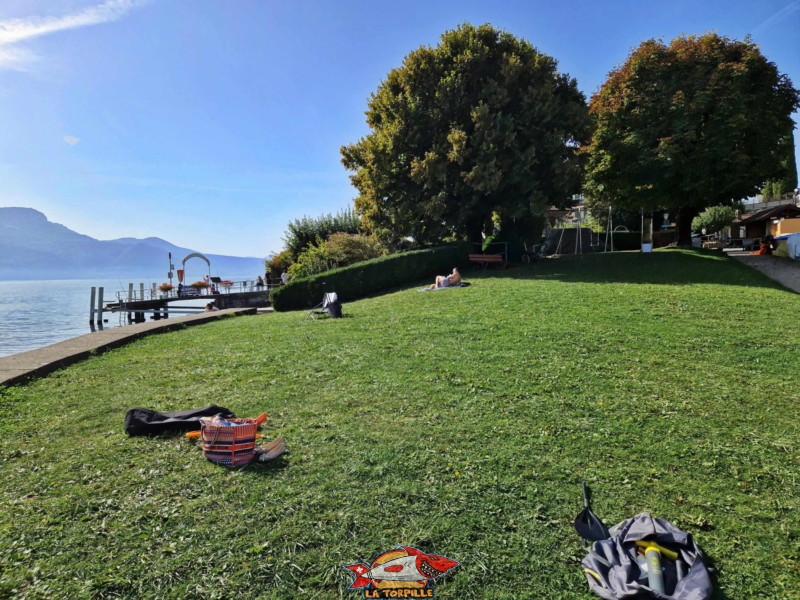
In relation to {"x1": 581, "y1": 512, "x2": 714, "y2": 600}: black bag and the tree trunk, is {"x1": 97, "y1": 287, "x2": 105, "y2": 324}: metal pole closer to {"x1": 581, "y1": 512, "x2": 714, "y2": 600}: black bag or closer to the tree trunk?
{"x1": 581, "y1": 512, "x2": 714, "y2": 600}: black bag

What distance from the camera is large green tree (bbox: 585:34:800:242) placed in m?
16.6

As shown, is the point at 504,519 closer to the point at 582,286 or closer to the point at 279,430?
the point at 279,430

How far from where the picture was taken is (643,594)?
8.07ft

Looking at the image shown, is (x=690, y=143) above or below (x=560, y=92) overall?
below

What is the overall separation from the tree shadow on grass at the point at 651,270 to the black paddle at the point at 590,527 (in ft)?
37.2

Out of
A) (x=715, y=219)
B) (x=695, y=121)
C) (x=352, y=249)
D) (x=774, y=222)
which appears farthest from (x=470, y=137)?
(x=715, y=219)

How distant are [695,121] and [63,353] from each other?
67.0ft

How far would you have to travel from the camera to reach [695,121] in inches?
659

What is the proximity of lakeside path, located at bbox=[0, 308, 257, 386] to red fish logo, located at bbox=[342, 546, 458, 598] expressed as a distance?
627 cm

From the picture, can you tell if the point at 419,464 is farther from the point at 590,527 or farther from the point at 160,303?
the point at 160,303

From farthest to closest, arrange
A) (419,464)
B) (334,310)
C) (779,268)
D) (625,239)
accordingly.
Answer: (625,239)
(779,268)
(334,310)
(419,464)

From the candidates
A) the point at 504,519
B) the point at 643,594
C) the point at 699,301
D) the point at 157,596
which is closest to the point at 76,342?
the point at 157,596

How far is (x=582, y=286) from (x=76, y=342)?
40.2ft

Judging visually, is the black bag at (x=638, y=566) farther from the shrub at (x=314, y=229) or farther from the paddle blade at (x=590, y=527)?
the shrub at (x=314, y=229)
